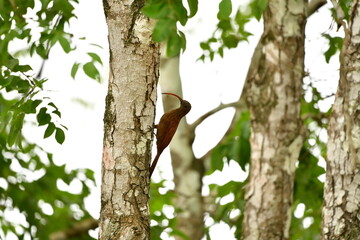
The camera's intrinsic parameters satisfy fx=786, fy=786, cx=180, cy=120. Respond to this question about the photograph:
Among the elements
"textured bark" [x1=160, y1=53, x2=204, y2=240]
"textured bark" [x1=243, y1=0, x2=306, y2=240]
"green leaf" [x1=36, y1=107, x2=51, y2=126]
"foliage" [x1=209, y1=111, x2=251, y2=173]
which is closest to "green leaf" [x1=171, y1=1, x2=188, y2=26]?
"green leaf" [x1=36, y1=107, x2=51, y2=126]

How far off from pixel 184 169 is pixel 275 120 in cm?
95

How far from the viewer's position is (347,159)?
3520mm

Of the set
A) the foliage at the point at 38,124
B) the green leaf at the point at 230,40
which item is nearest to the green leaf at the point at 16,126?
the foliage at the point at 38,124

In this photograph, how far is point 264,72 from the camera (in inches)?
190

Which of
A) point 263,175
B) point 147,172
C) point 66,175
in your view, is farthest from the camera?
point 66,175

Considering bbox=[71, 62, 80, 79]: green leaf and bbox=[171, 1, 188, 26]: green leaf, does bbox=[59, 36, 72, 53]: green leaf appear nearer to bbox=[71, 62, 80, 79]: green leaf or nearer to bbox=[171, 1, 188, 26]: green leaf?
bbox=[71, 62, 80, 79]: green leaf

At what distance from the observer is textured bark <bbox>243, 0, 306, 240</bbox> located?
181 inches

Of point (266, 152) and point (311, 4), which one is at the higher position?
point (311, 4)

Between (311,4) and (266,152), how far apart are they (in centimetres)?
105

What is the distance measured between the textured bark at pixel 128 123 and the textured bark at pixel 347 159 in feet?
3.49

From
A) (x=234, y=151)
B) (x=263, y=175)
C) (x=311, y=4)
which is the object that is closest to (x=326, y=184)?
(x=263, y=175)

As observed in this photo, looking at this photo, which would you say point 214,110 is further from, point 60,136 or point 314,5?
point 60,136

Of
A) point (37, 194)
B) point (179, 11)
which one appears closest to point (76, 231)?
point (37, 194)

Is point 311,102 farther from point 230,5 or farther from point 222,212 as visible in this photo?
point 230,5
